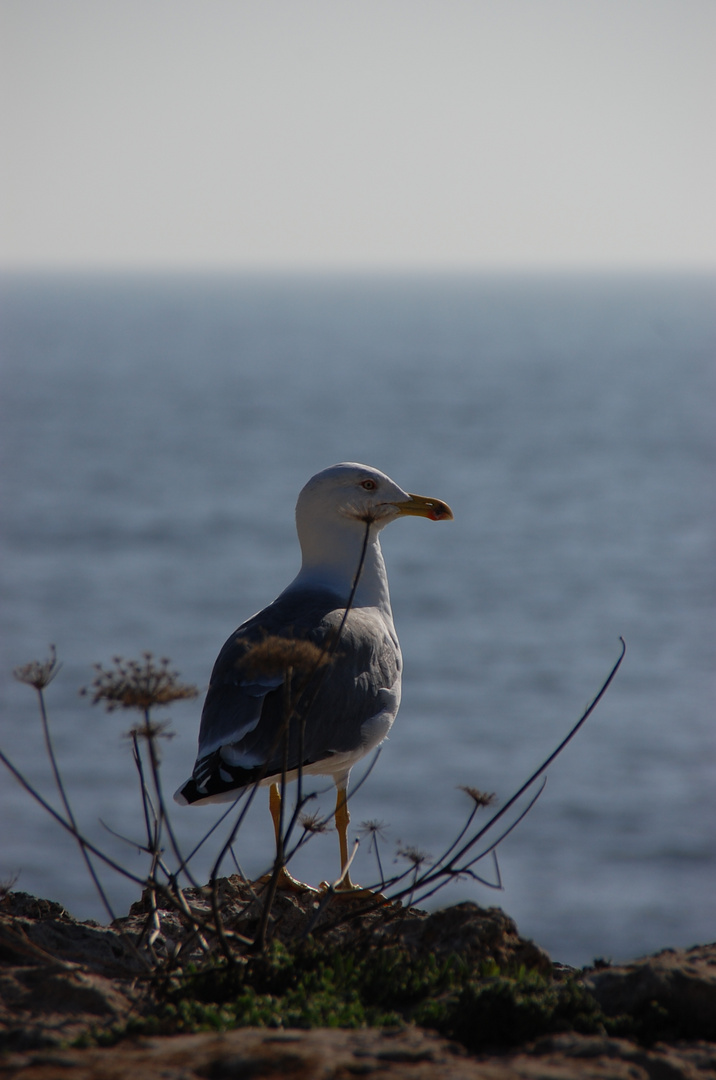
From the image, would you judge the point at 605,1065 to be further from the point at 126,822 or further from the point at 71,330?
the point at 71,330


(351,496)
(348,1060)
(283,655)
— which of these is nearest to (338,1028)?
(348,1060)

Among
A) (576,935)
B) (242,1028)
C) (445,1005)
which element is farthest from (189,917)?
(576,935)

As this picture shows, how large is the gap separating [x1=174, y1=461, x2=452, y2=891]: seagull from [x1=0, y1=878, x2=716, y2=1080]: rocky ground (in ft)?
2.33

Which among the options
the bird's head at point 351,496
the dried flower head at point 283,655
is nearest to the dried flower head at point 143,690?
the dried flower head at point 283,655

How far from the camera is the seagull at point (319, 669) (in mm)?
5137

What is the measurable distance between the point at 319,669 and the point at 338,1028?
184 cm

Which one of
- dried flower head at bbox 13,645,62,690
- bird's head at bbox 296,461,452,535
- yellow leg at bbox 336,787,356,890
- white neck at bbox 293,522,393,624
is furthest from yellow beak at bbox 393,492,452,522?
dried flower head at bbox 13,645,62,690

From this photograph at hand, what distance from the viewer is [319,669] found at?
5.62 m

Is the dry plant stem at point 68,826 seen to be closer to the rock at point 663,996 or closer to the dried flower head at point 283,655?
the dried flower head at point 283,655

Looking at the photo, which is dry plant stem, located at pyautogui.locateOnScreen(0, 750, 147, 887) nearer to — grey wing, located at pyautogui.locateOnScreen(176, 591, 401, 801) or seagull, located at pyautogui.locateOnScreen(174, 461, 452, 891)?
seagull, located at pyautogui.locateOnScreen(174, 461, 452, 891)

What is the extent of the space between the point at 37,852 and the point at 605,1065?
25.0 metres

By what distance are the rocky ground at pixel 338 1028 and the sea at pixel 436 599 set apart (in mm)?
505

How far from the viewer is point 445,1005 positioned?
4234 mm

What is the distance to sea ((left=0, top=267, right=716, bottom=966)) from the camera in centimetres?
2648
